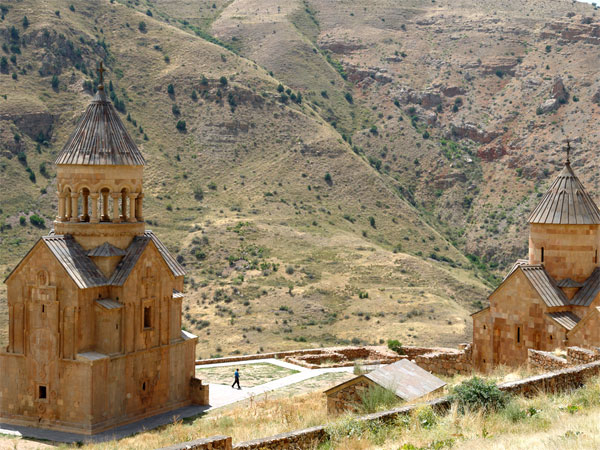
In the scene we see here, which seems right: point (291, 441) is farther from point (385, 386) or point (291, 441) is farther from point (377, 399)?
point (385, 386)

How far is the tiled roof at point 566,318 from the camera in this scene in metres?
24.2

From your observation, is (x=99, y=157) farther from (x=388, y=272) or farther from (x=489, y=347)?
(x=388, y=272)

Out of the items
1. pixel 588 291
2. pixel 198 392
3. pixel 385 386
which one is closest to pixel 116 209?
pixel 198 392

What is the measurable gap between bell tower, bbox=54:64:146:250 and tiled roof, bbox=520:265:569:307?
12226 millimetres

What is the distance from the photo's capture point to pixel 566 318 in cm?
2466

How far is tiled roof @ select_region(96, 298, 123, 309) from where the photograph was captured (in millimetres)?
24141

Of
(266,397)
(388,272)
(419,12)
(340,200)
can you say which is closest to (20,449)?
(266,397)

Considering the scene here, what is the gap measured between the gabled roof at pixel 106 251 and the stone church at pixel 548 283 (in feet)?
38.2

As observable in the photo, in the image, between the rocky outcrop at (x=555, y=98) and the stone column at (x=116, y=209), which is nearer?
the stone column at (x=116, y=209)

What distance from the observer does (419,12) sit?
114 meters

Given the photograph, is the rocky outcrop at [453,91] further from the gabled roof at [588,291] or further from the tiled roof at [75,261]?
the tiled roof at [75,261]

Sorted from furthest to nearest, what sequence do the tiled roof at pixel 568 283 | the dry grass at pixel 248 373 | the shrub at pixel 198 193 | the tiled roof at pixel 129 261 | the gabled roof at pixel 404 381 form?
the shrub at pixel 198 193, the dry grass at pixel 248 373, the tiled roof at pixel 568 283, the tiled roof at pixel 129 261, the gabled roof at pixel 404 381

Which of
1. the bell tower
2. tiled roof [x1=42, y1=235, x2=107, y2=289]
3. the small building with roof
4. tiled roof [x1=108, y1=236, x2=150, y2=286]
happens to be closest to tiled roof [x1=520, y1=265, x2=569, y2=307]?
the small building with roof

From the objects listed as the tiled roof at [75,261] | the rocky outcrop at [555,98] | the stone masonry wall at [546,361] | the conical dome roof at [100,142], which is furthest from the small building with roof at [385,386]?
the rocky outcrop at [555,98]
